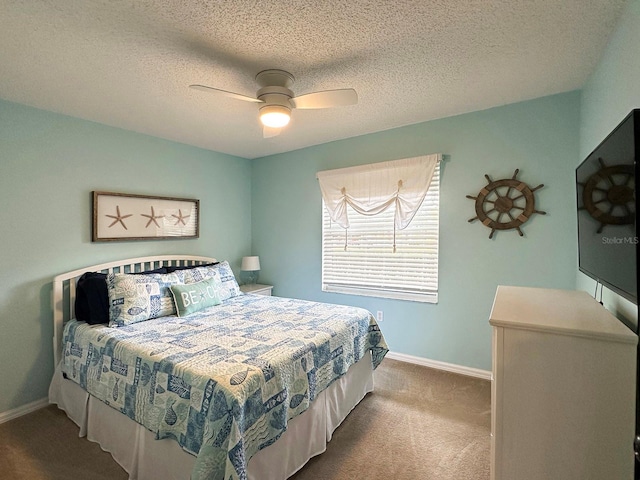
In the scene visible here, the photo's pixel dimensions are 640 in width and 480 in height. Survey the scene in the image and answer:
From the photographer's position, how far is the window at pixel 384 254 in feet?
10.6

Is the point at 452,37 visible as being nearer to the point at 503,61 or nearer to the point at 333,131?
the point at 503,61

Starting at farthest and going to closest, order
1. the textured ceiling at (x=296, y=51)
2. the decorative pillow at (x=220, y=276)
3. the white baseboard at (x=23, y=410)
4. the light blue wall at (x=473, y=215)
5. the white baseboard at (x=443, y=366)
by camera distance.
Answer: the decorative pillow at (x=220, y=276) → the white baseboard at (x=443, y=366) → the light blue wall at (x=473, y=215) → the white baseboard at (x=23, y=410) → the textured ceiling at (x=296, y=51)

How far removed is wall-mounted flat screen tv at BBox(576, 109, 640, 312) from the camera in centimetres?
102

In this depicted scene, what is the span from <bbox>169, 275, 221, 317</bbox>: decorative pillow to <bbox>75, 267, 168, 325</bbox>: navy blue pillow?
517 millimetres

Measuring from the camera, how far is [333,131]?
135 inches

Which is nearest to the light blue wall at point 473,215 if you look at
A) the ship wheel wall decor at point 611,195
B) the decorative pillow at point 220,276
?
the decorative pillow at point 220,276

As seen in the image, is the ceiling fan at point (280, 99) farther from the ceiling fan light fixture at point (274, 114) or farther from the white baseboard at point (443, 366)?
the white baseboard at point (443, 366)

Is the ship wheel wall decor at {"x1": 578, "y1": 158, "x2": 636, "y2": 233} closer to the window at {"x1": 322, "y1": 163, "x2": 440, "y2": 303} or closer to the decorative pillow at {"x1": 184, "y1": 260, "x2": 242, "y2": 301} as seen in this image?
the window at {"x1": 322, "y1": 163, "x2": 440, "y2": 303}

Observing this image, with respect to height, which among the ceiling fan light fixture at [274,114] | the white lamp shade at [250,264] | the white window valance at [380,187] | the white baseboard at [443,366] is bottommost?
the white baseboard at [443,366]

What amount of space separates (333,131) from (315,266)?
66.8 inches

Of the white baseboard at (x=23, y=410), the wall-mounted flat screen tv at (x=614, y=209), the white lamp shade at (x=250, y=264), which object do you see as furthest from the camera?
the white lamp shade at (x=250, y=264)

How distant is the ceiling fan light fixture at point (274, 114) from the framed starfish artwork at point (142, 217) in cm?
195

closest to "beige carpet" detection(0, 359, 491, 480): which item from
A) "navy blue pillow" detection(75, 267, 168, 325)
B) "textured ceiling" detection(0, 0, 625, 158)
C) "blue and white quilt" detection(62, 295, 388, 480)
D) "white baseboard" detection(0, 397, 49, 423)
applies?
"white baseboard" detection(0, 397, 49, 423)

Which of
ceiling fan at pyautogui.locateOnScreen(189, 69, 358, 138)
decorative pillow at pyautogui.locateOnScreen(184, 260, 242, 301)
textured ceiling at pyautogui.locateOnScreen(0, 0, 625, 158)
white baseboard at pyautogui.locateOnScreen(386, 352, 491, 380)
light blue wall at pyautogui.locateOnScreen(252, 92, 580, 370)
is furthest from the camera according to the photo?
decorative pillow at pyautogui.locateOnScreen(184, 260, 242, 301)
